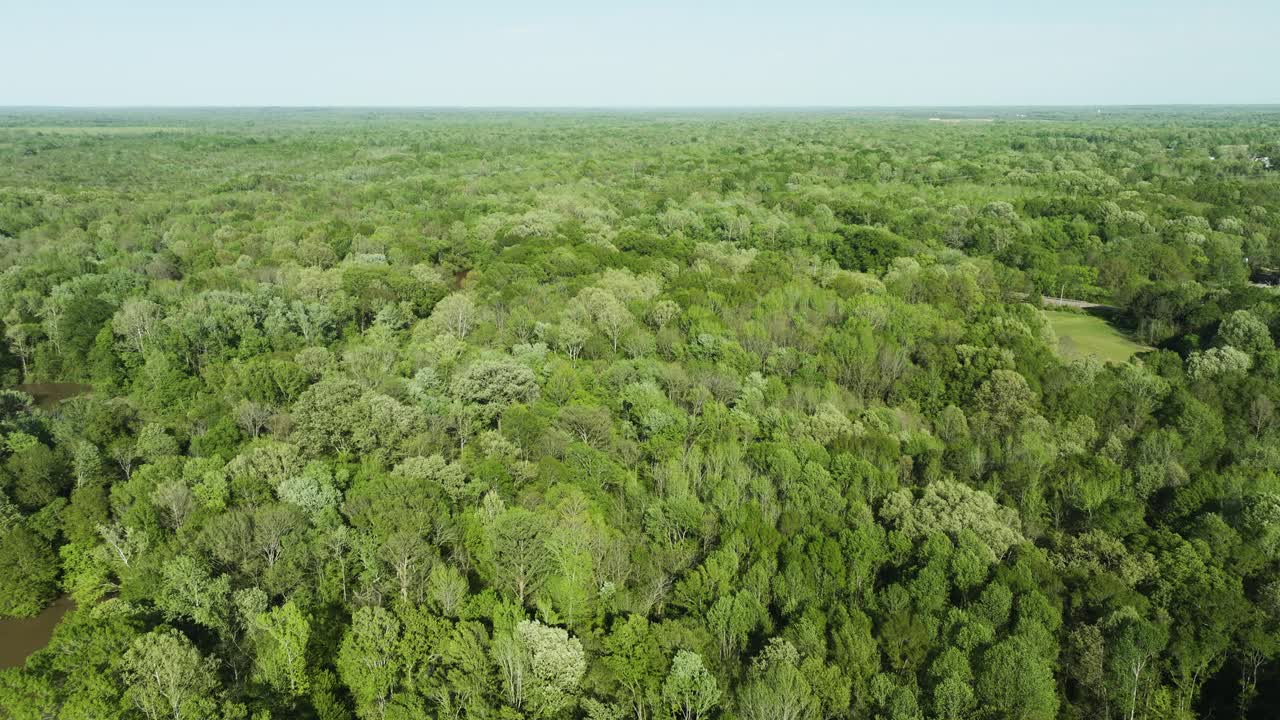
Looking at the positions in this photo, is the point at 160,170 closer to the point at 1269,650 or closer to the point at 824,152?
the point at 824,152

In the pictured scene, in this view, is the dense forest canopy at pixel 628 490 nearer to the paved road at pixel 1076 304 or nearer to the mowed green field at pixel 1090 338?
the mowed green field at pixel 1090 338

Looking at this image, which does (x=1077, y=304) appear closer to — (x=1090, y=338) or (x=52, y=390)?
(x=1090, y=338)

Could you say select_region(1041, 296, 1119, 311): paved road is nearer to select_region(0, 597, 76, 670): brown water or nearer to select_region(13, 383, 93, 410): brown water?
select_region(0, 597, 76, 670): brown water

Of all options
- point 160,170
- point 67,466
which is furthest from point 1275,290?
point 160,170

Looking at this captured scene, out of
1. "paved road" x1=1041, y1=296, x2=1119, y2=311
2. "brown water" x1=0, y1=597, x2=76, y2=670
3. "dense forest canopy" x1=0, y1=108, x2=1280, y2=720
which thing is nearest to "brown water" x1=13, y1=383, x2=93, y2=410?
"dense forest canopy" x1=0, y1=108, x2=1280, y2=720

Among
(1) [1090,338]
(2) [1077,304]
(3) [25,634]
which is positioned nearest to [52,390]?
(3) [25,634]

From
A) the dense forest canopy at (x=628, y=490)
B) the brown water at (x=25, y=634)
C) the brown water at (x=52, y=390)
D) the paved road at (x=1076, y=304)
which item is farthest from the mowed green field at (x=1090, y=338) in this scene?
the brown water at (x=52, y=390)
